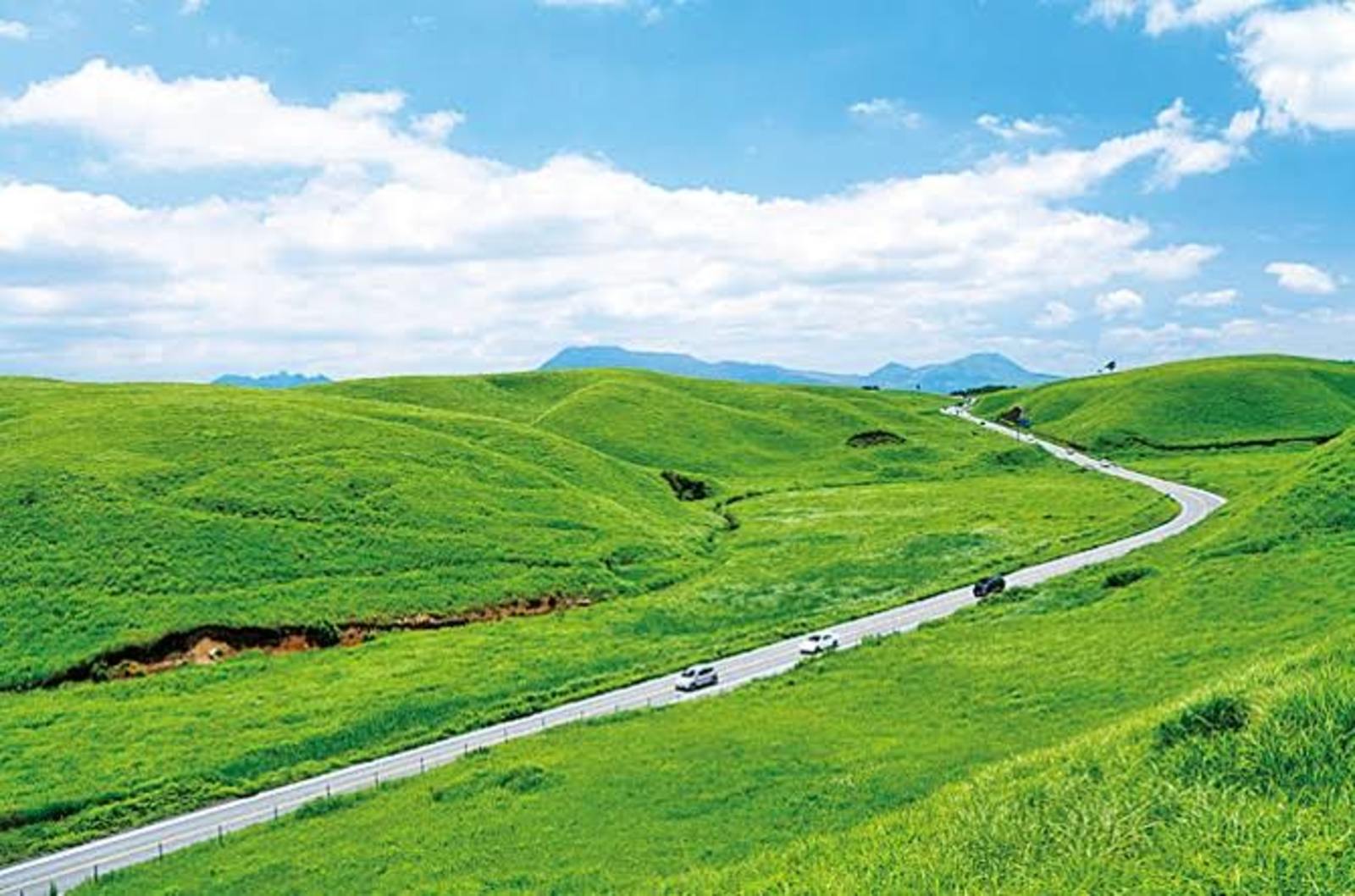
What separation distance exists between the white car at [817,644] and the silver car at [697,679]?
5.88 m

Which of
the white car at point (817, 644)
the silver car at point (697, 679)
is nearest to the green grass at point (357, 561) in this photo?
the silver car at point (697, 679)

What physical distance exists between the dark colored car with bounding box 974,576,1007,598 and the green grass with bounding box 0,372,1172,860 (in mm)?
5632

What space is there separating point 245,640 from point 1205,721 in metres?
58.5

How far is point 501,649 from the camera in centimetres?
5947

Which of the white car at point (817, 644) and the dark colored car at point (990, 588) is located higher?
the dark colored car at point (990, 588)

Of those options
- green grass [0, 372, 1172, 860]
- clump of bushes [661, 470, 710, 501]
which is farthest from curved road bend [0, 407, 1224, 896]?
clump of bushes [661, 470, 710, 501]

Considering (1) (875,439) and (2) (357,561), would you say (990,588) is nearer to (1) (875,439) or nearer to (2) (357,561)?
(2) (357,561)

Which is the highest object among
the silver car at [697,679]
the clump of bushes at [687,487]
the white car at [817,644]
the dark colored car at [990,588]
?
Answer: the clump of bushes at [687,487]

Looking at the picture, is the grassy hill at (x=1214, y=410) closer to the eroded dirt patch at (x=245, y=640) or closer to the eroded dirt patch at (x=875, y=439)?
the eroded dirt patch at (x=875, y=439)

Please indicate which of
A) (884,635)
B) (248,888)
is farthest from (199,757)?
(884,635)

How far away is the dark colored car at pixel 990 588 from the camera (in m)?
63.3

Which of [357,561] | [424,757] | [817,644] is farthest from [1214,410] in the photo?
[424,757]

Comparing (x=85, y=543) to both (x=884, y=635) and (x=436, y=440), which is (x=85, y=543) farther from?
(x=884, y=635)

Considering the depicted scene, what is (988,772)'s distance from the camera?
18.3 metres
